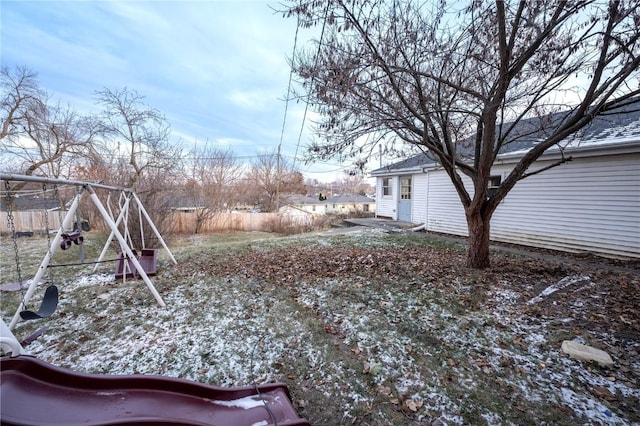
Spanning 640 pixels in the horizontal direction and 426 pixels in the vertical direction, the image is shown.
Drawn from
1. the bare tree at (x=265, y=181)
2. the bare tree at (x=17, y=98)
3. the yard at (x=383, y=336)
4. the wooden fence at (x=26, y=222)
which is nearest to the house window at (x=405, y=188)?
the yard at (x=383, y=336)

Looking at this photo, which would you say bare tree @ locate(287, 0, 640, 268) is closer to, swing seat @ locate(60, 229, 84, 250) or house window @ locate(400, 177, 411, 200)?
swing seat @ locate(60, 229, 84, 250)

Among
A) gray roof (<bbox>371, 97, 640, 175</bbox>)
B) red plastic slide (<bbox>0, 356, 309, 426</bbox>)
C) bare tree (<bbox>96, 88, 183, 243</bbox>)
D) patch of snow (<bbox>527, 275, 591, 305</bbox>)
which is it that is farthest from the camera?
bare tree (<bbox>96, 88, 183, 243</bbox>)

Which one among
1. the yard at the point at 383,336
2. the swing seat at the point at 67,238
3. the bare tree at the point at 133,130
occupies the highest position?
the bare tree at the point at 133,130

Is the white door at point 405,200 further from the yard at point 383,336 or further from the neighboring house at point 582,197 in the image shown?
the yard at point 383,336

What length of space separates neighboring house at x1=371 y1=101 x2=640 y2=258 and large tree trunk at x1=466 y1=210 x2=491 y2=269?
57.4 inches

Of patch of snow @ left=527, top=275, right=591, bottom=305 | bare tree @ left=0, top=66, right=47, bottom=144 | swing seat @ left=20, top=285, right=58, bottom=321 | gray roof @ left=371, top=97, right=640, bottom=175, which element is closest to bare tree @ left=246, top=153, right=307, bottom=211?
bare tree @ left=0, top=66, right=47, bottom=144

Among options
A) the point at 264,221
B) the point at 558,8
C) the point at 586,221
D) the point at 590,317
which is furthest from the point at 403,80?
the point at 264,221

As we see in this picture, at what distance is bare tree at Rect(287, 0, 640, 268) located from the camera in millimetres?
3822

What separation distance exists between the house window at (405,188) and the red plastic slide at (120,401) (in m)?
11.6

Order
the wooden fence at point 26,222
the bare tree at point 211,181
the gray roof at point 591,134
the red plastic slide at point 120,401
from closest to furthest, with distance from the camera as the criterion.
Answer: the red plastic slide at point 120,401 → the gray roof at point 591,134 → the wooden fence at point 26,222 → the bare tree at point 211,181

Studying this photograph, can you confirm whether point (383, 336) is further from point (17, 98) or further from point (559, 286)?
point (17, 98)

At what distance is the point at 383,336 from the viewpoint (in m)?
3.15

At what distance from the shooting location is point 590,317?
3.45 m

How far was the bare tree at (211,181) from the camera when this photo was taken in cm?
1692
